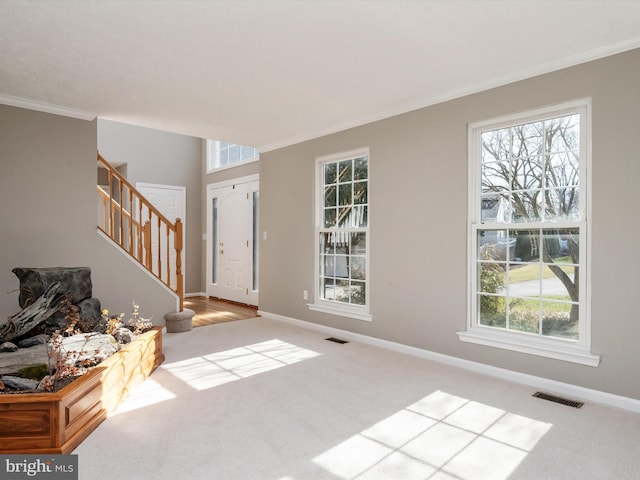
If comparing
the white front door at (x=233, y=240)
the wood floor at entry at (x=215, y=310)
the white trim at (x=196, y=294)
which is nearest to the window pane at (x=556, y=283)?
the wood floor at entry at (x=215, y=310)

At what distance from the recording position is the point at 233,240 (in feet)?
24.2

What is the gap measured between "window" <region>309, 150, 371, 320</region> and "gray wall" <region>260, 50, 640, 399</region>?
131 millimetres

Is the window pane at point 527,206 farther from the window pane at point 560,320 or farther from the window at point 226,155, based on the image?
the window at point 226,155

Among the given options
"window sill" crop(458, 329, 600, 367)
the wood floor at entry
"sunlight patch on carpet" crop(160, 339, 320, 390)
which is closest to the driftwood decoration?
"sunlight patch on carpet" crop(160, 339, 320, 390)

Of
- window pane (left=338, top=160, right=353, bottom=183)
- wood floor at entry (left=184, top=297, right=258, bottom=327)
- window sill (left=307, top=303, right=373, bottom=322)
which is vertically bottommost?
wood floor at entry (left=184, top=297, right=258, bottom=327)

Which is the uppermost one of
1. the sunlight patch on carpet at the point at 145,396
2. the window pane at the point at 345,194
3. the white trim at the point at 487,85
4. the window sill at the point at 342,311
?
the white trim at the point at 487,85

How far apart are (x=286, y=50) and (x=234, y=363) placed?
2.75 metres

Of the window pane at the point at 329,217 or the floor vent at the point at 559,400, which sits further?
the window pane at the point at 329,217

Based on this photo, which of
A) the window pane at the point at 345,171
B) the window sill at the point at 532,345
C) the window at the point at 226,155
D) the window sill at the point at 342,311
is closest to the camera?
the window sill at the point at 532,345

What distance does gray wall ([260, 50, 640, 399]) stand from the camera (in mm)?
2809

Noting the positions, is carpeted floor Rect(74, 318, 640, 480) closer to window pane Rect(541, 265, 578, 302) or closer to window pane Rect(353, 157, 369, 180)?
window pane Rect(541, 265, 578, 302)

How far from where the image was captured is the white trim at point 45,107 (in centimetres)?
403

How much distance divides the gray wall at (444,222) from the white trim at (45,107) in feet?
7.87

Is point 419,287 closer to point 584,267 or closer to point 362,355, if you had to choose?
point 362,355
